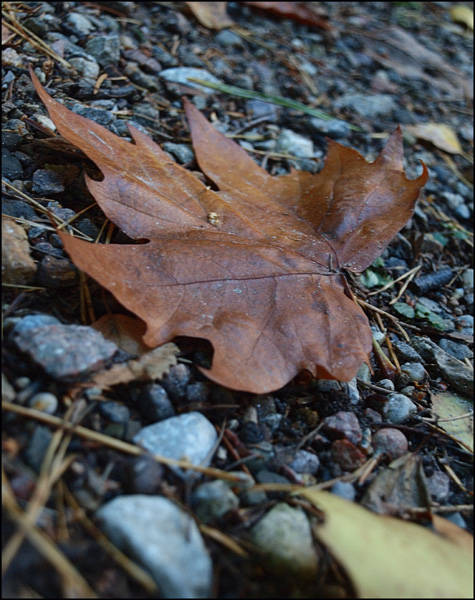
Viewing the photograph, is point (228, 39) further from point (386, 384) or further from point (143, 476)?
point (143, 476)

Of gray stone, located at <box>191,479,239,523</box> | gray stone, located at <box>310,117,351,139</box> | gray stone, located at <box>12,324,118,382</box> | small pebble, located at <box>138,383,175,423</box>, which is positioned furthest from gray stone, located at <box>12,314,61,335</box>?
gray stone, located at <box>310,117,351,139</box>

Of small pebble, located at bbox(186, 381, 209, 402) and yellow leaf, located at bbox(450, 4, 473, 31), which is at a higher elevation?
yellow leaf, located at bbox(450, 4, 473, 31)

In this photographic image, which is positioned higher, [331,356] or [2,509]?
[331,356]

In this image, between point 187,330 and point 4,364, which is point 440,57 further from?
point 4,364

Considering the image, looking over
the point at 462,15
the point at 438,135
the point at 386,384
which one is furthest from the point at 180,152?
the point at 462,15

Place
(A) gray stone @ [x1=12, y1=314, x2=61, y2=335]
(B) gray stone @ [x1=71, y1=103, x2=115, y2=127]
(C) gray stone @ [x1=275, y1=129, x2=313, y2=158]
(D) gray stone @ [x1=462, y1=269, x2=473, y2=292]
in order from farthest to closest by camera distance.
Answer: (C) gray stone @ [x1=275, y1=129, x2=313, y2=158], (D) gray stone @ [x1=462, y1=269, x2=473, y2=292], (B) gray stone @ [x1=71, y1=103, x2=115, y2=127], (A) gray stone @ [x1=12, y1=314, x2=61, y2=335]

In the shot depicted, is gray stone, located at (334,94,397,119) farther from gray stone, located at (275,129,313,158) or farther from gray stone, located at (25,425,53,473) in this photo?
gray stone, located at (25,425,53,473)

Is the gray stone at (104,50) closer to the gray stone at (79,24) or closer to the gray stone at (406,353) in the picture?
the gray stone at (79,24)

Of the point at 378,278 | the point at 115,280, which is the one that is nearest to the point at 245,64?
the point at 378,278
